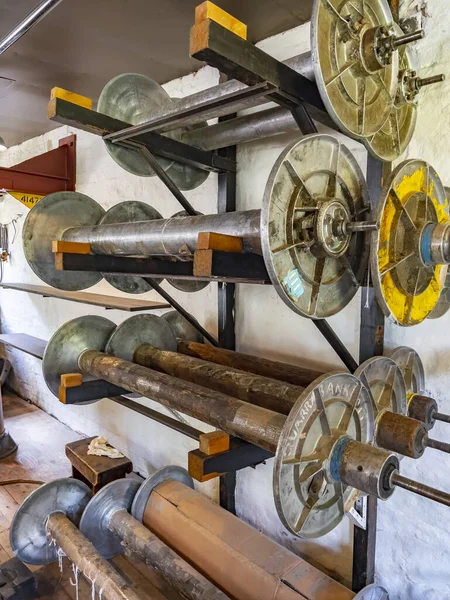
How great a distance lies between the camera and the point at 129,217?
169 centimetres

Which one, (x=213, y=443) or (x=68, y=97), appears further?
(x=68, y=97)

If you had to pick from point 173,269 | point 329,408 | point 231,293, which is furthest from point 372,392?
point 231,293

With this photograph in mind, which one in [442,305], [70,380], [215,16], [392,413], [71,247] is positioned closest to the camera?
[215,16]

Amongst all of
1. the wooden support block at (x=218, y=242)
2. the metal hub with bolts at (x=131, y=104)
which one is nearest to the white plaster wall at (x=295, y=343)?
the metal hub with bolts at (x=131, y=104)

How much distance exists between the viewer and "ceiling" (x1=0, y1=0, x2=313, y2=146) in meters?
1.42

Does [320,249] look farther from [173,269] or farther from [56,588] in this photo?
[56,588]

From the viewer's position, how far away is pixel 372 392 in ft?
3.64

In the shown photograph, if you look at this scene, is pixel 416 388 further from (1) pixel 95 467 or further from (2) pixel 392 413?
(1) pixel 95 467

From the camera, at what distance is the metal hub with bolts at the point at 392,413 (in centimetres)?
103

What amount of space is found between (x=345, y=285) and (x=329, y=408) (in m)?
0.32

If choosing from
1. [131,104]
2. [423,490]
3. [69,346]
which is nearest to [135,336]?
[69,346]

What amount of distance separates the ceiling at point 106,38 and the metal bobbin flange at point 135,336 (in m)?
1.07

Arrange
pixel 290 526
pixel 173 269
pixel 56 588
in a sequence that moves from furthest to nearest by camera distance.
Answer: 1. pixel 56 588
2. pixel 173 269
3. pixel 290 526

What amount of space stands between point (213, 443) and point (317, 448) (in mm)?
234
